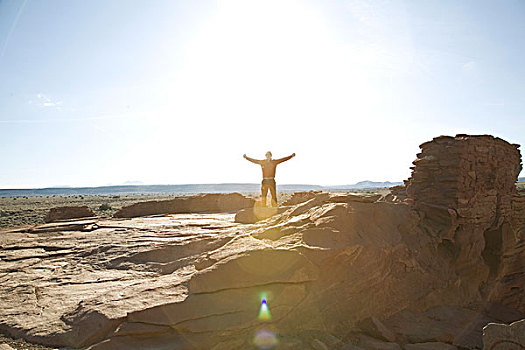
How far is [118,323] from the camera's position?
4742 mm

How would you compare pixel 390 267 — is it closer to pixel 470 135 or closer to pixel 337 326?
pixel 337 326

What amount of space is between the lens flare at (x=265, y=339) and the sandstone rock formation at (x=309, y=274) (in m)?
0.03

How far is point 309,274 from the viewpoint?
5516 mm

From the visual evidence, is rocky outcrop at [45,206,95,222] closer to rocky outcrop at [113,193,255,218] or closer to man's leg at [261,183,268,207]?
rocky outcrop at [113,193,255,218]

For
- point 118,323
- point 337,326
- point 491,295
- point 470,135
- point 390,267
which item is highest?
point 470,135

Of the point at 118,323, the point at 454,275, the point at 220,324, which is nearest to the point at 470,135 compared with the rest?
the point at 454,275

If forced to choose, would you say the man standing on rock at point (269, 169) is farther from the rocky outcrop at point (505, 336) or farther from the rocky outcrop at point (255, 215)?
the rocky outcrop at point (505, 336)

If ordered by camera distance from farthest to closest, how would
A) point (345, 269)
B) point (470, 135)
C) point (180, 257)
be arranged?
point (470, 135) → point (180, 257) → point (345, 269)

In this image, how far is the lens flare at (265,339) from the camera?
179 inches

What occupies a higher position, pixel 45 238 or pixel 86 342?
pixel 45 238

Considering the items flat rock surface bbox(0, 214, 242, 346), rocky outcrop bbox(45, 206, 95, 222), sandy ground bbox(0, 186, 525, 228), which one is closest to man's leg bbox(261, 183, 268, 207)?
flat rock surface bbox(0, 214, 242, 346)

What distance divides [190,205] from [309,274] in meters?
10.1

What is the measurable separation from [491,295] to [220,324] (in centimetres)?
796

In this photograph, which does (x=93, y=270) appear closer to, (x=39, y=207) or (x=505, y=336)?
(x=505, y=336)
